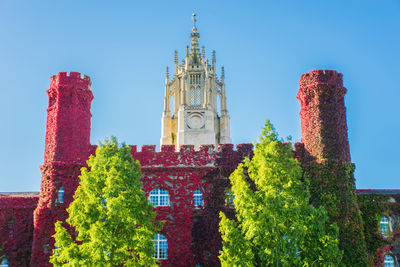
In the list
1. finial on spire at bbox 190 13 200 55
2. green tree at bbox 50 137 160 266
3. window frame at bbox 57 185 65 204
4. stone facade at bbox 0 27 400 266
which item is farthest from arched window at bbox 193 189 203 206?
finial on spire at bbox 190 13 200 55

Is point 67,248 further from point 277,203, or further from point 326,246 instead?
point 326,246

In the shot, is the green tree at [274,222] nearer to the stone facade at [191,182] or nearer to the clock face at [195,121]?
the stone facade at [191,182]

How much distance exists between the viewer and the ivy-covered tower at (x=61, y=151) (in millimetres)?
29756

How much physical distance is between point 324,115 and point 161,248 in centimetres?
1363

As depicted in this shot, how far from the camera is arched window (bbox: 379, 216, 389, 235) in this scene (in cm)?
3217

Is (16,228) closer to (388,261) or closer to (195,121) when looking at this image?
(388,261)

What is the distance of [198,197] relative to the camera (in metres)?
31.9

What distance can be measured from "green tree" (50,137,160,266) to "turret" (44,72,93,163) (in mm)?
5796

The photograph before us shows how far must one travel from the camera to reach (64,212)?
30.1 m

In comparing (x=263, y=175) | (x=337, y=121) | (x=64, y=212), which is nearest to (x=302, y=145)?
(x=337, y=121)

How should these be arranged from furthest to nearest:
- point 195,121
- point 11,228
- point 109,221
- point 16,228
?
point 195,121
point 11,228
point 16,228
point 109,221

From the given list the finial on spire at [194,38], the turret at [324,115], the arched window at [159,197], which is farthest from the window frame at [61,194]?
the finial on spire at [194,38]

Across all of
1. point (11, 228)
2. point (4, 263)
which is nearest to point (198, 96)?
point (11, 228)

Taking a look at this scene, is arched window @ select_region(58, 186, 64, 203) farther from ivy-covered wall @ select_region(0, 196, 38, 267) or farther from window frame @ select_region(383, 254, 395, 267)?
window frame @ select_region(383, 254, 395, 267)
